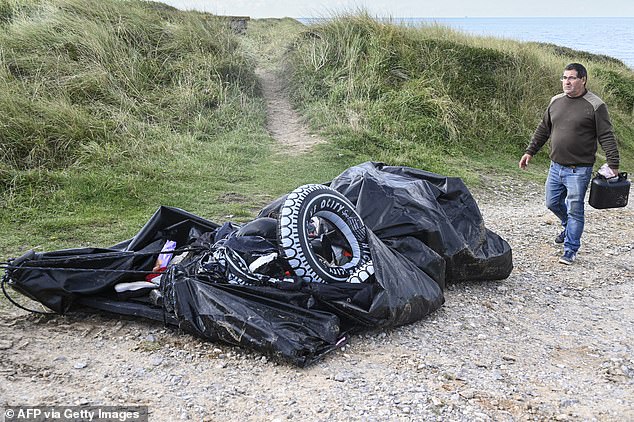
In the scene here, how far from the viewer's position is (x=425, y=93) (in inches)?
484

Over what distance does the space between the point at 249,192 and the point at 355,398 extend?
15.4ft

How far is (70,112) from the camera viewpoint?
28.9ft

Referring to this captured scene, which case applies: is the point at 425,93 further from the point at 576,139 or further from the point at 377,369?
the point at 377,369

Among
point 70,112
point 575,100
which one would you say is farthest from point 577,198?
point 70,112

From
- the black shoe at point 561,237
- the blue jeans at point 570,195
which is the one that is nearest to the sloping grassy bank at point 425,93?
the black shoe at point 561,237

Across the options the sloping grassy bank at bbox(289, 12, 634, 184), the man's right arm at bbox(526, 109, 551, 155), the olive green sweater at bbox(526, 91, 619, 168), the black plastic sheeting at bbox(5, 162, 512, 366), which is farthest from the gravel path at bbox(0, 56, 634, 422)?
the sloping grassy bank at bbox(289, 12, 634, 184)

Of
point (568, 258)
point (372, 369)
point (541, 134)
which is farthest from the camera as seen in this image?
point (541, 134)

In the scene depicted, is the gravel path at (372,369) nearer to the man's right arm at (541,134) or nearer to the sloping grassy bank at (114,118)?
the man's right arm at (541,134)

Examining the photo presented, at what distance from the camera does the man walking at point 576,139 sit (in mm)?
5805

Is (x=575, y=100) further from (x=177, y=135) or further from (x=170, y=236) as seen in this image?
(x=177, y=135)

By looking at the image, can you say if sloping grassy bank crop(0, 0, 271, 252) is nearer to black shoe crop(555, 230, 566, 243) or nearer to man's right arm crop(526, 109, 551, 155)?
man's right arm crop(526, 109, 551, 155)

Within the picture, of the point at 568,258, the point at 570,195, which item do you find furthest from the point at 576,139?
the point at 568,258

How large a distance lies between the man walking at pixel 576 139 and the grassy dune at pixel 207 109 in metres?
3.21

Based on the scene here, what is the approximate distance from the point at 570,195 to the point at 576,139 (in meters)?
0.53
